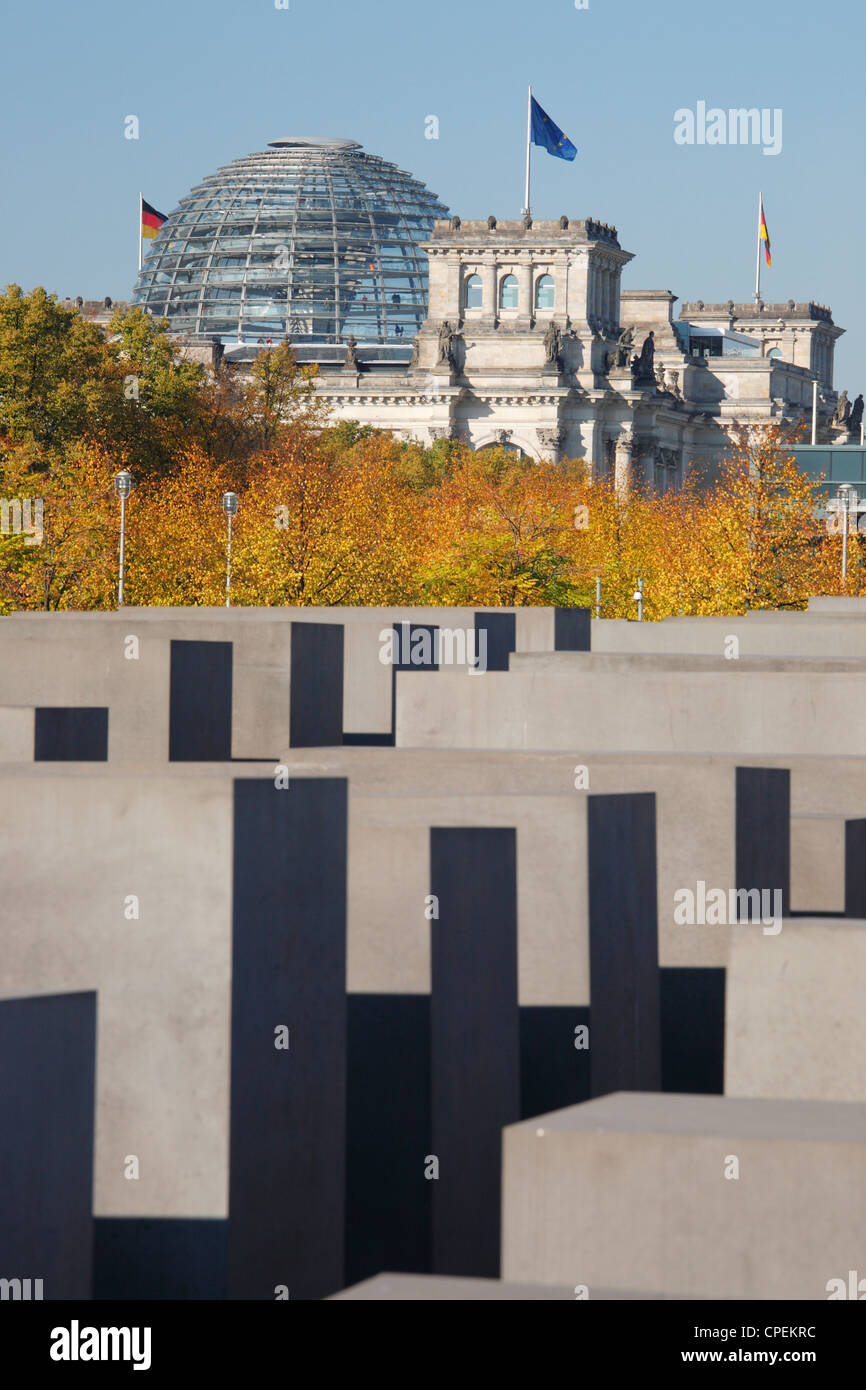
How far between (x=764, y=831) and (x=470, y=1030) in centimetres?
276

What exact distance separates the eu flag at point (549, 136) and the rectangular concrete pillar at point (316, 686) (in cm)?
7914

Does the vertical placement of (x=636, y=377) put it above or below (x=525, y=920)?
above

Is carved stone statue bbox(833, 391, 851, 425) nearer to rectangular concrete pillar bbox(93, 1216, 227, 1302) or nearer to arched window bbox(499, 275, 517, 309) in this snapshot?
arched window bbox(499, 275, 517, 309)

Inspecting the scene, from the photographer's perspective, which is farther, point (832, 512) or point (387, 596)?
point (832, 512)

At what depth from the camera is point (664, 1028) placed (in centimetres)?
1300

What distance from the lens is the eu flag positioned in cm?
9612

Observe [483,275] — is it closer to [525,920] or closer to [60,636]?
[60,636]
